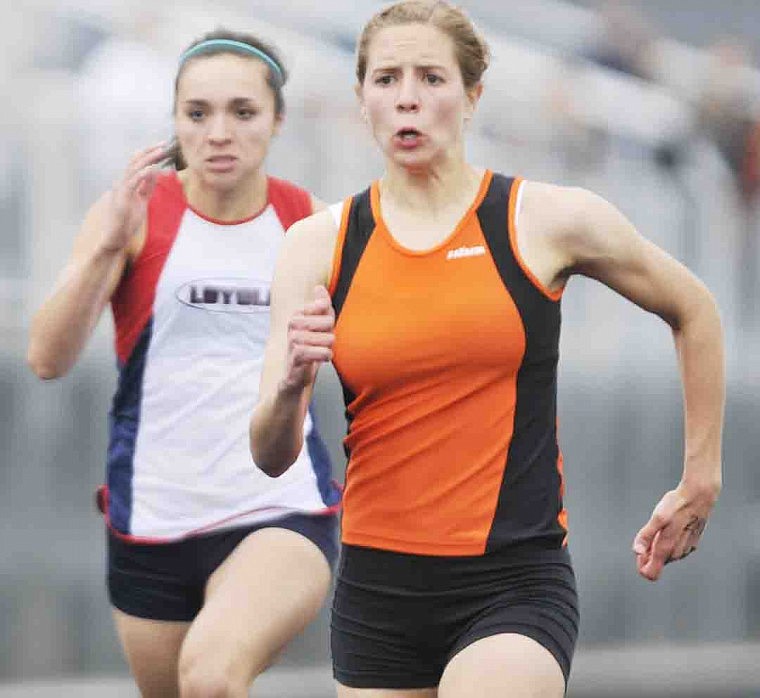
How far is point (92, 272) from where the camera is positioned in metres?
4.67

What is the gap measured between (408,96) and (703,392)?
0.84 m

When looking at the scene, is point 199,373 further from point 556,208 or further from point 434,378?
point 556,208

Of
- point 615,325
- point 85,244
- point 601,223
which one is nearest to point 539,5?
point 615,325

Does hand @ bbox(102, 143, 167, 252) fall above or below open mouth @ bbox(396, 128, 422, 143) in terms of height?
above

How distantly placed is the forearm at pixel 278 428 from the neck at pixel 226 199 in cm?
121

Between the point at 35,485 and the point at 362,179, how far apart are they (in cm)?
156

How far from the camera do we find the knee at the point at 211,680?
14.3ft

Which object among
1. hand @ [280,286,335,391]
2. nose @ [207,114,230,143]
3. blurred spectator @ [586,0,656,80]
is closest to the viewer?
hand @ [280,286,335,391]

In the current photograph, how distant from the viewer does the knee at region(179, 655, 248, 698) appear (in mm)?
4352

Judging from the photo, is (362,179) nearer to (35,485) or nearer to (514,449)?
(35,485)

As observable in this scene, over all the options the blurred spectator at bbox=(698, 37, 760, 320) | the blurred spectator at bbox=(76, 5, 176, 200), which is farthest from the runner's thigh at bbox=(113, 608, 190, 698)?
the blurred spectator at bbox=(698, 37, 760, 320)

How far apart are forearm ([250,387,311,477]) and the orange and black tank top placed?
13 cm

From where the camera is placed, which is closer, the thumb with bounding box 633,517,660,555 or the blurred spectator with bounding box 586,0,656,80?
the thumb with bounding box 633,517,660,555

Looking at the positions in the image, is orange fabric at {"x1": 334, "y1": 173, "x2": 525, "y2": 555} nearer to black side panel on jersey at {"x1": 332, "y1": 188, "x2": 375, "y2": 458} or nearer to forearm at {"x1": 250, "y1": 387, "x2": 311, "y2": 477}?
black side panel on jersey at {"x1": 332, "y1": 188, "x2": 375, "y2": 458}
